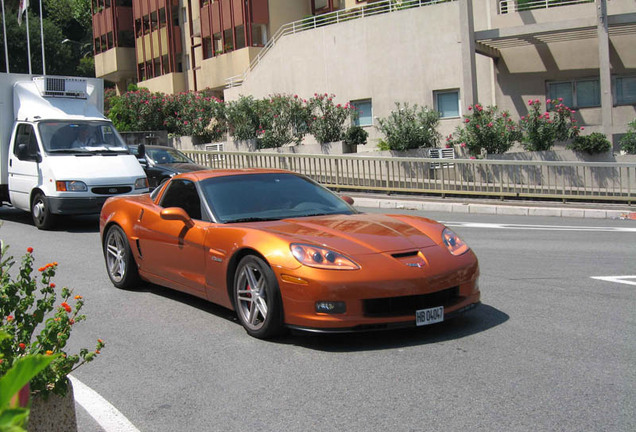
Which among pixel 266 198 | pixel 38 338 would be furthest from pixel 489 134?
pixel 38 338

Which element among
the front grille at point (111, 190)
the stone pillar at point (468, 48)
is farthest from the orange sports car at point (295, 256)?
the stone pillar at point (468, 48)

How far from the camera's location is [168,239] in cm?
741

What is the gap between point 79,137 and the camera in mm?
14977

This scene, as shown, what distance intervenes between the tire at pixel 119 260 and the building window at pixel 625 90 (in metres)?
19.3

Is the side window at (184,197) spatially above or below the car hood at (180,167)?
below

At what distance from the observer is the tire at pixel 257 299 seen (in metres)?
5.86

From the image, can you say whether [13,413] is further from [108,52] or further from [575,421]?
[108,52]

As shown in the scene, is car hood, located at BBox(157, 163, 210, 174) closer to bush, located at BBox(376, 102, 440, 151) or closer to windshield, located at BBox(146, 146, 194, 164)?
windshield, located at BBox(146, 146, 194, 164)

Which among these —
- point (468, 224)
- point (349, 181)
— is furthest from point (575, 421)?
point (349, 181)

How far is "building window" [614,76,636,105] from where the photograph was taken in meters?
23.1

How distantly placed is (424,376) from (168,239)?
339cm

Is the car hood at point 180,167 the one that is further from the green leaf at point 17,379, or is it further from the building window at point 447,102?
the green leaf at point 17,379

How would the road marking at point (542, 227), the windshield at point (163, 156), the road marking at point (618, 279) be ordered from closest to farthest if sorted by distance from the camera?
the road marking at point (618, 279) → the road marking at point (542, 227) → the windshield at point (163, 156)

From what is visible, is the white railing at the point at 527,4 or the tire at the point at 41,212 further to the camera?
the white railing at the point at 527,4
